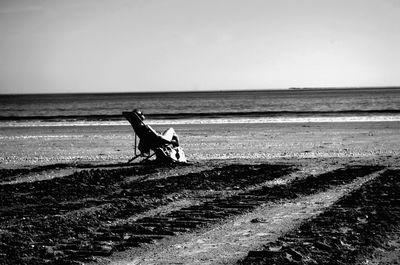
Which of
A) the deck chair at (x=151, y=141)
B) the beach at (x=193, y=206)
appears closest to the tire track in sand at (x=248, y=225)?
the beach at (x=193, y=206)

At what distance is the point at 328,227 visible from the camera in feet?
19.5

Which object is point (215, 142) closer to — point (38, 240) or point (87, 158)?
point (87, 158)

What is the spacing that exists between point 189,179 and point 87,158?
5407 mm

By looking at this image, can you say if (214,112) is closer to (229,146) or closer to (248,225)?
(229,146)

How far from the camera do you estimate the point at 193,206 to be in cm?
739

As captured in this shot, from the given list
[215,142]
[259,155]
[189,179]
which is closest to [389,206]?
[189,179]

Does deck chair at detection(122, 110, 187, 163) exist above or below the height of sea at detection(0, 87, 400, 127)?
above

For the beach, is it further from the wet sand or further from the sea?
the sea

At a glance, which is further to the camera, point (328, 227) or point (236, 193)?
point (236, 193)

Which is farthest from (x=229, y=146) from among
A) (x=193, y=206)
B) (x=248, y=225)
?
(x=248, y=225)

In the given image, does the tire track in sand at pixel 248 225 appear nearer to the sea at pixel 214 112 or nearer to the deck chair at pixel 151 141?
the deck chair at pixel 151 141

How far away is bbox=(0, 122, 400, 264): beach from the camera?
5195mm

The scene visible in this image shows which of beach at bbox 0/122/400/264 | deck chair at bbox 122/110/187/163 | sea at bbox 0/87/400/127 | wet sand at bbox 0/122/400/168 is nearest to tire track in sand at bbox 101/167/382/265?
beach at bbox 0/122/400/264

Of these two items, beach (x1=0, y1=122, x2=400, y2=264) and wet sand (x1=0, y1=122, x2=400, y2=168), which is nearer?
beach (x1=0, y1=122, x2=400, y2=264)
